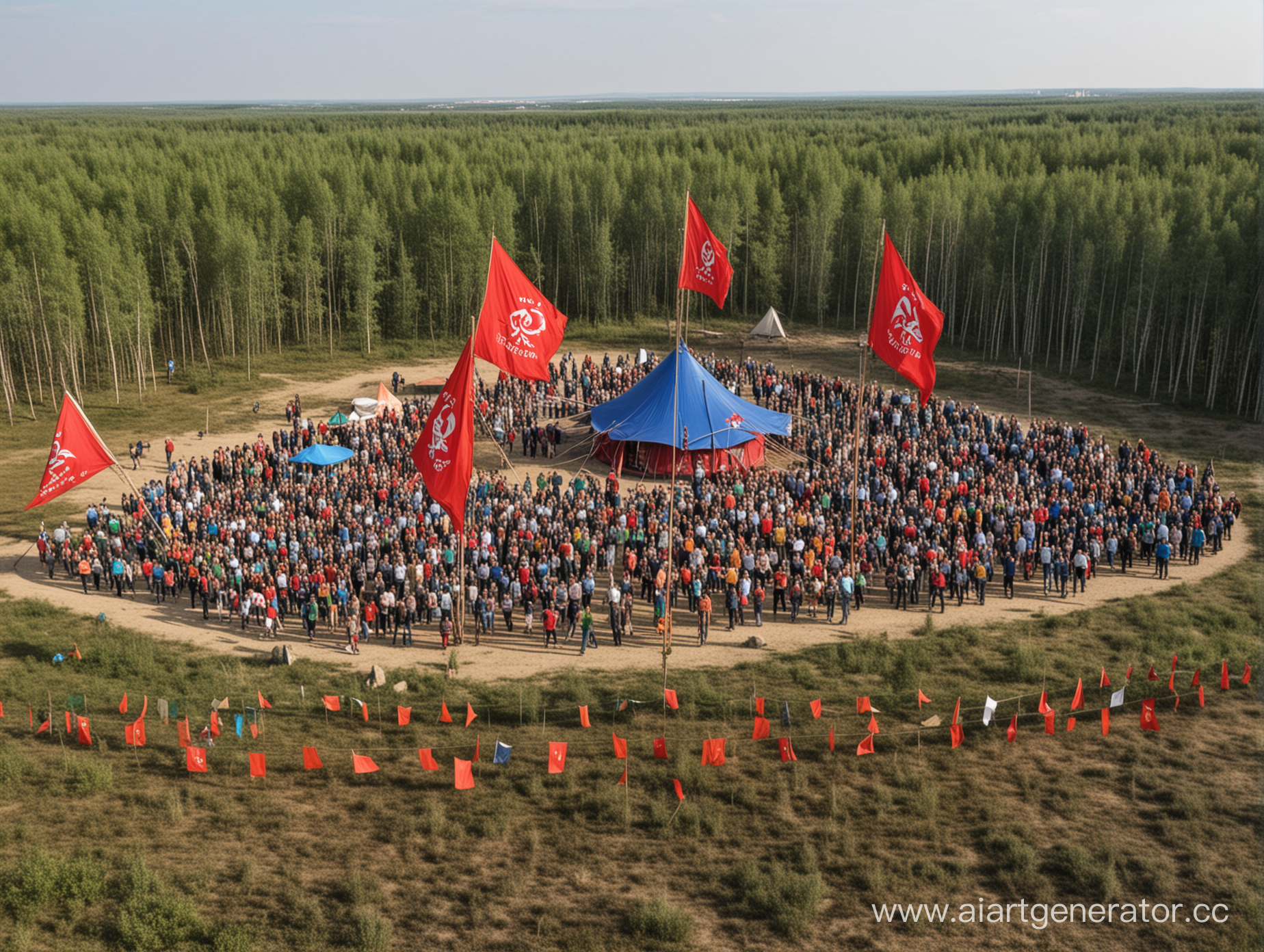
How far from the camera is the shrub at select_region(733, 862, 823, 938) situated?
15828 mm

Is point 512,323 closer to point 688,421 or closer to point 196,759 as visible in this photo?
point 688,421

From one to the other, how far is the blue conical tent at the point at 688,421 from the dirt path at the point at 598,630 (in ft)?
28.3

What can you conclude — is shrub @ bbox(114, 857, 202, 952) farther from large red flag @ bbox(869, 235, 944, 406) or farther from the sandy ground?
large red flag @ bbox(869, 235, 944, 406)

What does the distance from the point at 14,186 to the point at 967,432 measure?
51.9m

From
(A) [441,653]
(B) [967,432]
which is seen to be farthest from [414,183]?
(A) [441,653]

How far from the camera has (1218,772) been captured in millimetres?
19781

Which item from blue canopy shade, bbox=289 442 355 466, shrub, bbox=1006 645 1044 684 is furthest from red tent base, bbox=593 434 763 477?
shrub, bbox=1006 645 1044 684

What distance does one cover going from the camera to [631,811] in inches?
739

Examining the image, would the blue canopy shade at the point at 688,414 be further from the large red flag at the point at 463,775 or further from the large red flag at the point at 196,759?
the large red flag at the point at 196,759

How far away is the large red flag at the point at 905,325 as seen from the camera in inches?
1049

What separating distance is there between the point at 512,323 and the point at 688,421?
9483 mm

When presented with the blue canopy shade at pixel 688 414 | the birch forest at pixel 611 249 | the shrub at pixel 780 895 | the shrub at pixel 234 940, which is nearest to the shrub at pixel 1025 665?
the shrub at pixel 780 895

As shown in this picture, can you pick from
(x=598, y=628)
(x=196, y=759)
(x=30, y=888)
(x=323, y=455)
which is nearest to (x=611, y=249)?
(x=323, y=455)

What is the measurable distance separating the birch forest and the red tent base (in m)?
24.0
